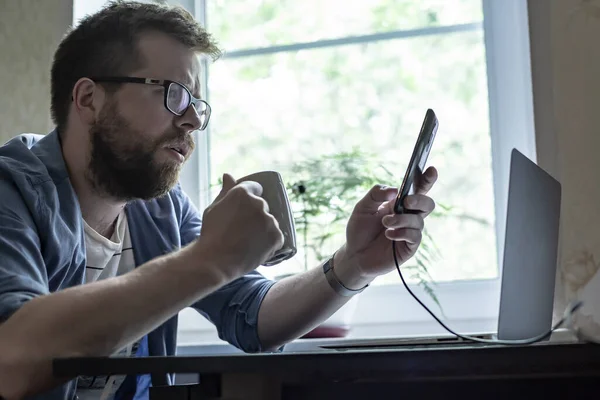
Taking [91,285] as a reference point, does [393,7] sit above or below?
above

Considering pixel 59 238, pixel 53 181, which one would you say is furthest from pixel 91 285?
pixel 53 181

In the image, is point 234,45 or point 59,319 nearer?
point 59,319

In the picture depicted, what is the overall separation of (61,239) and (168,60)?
46 cm

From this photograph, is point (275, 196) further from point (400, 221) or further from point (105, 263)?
point (105, 263)

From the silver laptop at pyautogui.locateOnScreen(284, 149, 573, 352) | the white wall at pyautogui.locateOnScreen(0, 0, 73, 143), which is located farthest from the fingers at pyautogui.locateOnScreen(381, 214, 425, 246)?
the white wall at pyautogui.locateOnScreen(0, 0, 73, 143)

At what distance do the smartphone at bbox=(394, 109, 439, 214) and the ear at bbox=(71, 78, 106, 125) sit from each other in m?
0.67

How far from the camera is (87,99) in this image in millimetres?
1537

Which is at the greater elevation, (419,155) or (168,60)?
(168,60)

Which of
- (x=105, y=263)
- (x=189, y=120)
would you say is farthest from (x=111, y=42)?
(x=105, y=263)

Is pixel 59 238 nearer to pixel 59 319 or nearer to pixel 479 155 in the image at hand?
pixel 59 319

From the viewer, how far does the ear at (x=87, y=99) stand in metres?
1.53

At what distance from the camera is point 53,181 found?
135 centimetres

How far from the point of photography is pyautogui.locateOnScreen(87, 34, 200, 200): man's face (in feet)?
4.90

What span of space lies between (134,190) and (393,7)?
93 centimetres
